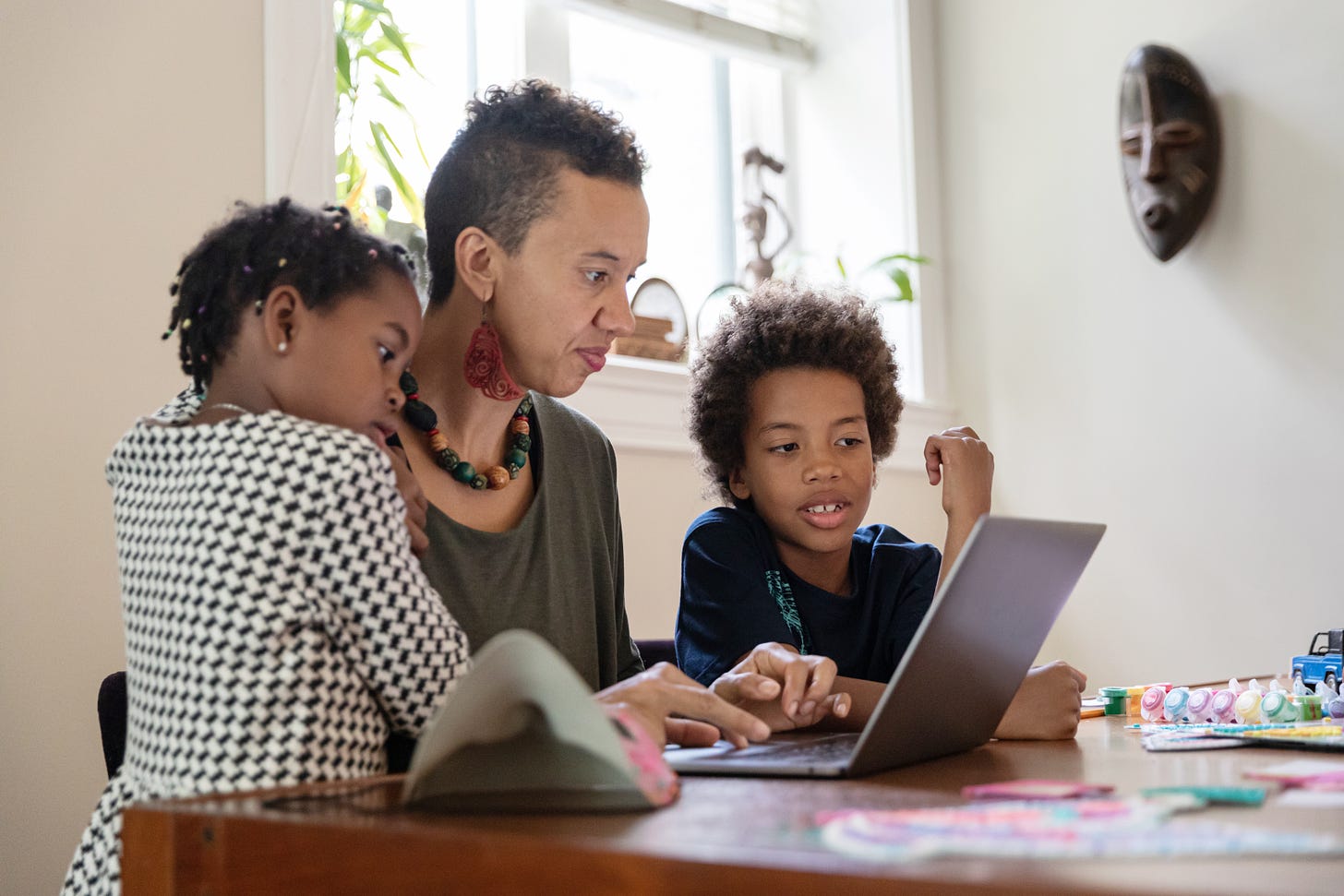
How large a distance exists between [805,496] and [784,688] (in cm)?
56

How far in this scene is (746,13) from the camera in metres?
3.33

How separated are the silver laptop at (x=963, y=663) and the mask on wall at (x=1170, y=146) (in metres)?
2.12

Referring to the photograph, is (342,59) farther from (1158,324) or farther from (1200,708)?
(1158,324)

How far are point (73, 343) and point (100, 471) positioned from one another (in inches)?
6.9

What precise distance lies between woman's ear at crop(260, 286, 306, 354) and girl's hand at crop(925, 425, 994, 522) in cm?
80

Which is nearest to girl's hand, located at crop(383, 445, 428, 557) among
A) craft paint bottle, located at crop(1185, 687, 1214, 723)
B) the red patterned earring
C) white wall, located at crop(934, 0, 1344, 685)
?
the red patterned earring

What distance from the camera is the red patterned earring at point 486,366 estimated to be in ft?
4.36

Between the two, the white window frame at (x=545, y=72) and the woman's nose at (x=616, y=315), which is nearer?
the woman's nose at (x=616, y=315)

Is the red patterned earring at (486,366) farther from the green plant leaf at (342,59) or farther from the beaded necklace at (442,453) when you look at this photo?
the green plant leaf at (342,59)

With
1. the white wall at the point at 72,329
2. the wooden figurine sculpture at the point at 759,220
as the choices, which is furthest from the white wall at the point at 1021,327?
the wooden figurine sculpture at the point at 759,220

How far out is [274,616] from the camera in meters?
0.77

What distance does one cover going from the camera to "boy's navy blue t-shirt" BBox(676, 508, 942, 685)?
1.41 m

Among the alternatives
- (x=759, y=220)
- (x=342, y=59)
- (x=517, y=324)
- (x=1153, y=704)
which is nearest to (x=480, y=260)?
(x=517, y=324)

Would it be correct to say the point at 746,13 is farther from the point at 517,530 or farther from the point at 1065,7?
the point at 517,530
